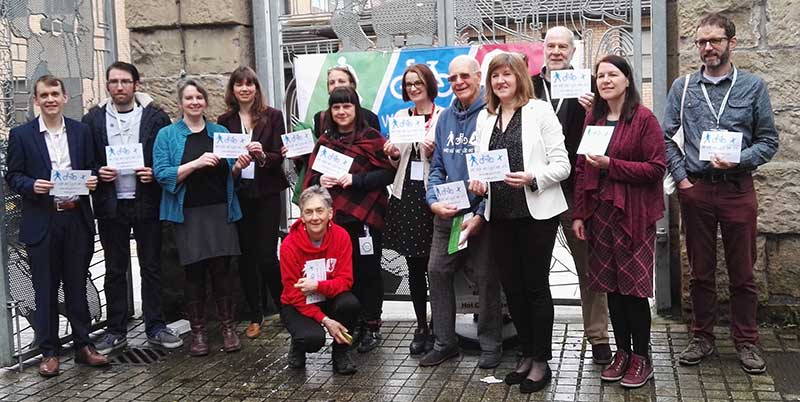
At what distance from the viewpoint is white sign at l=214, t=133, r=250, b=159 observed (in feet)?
20.3

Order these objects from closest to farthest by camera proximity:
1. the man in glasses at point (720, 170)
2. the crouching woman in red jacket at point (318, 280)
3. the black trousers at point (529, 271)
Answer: the black trousers at point (529, 271) < the man in glasses at point (720, 170) < the crouching woman in red jacket at point (318, 280)

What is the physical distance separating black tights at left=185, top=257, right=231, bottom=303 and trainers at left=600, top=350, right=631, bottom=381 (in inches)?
106

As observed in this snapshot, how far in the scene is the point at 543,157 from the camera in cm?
517

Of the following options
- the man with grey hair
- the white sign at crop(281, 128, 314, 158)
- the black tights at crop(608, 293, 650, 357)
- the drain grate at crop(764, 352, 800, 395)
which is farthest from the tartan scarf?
the drain grate at crop(764, 352, 800, 395)

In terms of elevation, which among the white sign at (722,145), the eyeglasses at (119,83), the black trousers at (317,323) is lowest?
the black trousers at (317,323)

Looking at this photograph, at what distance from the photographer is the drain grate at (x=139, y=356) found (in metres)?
6.35

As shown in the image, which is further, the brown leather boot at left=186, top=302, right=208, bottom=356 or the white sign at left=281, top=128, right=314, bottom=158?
the brown leather boot at left=186, top=302, right=208, bottom=356

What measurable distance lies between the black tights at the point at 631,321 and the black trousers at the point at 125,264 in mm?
3175

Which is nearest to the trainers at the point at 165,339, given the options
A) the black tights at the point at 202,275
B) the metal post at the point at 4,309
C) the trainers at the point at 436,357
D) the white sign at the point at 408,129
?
the black tights at the point at 202,275

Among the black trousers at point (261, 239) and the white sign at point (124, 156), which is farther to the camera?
the black trousers at point (261, 239)

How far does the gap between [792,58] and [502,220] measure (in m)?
2.42

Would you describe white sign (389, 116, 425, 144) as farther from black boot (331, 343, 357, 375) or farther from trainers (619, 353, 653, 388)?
trainers (619, 353, 653, 388)

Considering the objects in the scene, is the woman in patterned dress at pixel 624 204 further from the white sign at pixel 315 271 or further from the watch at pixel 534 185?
the white sign at pixel 315 271

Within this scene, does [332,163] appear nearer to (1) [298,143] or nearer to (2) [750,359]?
(1) [298,143]
